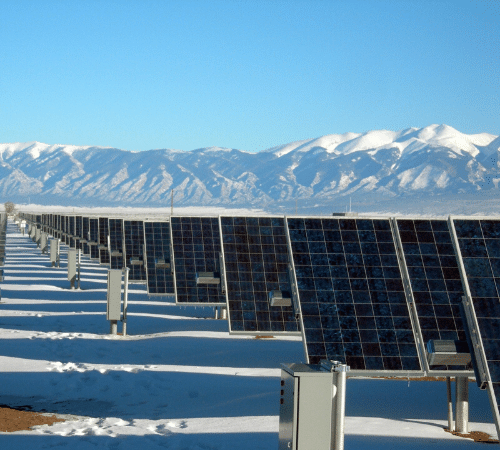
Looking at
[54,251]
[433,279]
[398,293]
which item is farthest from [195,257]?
[54,251]

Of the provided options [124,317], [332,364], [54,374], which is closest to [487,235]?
[332,364]

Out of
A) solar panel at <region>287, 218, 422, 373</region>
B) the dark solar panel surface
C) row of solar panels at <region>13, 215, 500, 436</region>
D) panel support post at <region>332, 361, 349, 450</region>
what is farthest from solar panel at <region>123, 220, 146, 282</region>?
panel support post at <region>332, 361, 349, 450</region>

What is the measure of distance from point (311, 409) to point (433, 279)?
523 cm

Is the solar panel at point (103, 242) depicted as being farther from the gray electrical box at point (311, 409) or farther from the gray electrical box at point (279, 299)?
the gray electrical box at point (311, 409)

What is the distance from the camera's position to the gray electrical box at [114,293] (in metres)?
20.1

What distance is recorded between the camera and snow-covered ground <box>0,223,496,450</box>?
35.2ft

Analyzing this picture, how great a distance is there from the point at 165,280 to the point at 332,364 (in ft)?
59.7

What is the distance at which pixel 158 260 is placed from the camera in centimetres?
2459

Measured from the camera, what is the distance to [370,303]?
11.7 metres

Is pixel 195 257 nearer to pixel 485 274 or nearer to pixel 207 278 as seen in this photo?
pixel 207 278

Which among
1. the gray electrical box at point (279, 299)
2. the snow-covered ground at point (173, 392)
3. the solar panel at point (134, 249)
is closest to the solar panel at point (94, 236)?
the solar panel at point (134, 249)

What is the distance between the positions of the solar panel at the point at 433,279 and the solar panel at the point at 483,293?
4.08 ft

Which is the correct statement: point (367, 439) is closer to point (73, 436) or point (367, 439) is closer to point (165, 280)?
point (73, 436)

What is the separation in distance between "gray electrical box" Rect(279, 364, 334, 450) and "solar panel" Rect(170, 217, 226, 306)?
41.7 feet
